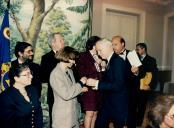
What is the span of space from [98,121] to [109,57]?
82cm

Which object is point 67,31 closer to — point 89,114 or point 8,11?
point 8,11

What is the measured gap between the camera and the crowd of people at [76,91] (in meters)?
3.20

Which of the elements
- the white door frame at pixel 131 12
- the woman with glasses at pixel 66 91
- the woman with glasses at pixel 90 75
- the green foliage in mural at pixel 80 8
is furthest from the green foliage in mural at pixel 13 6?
the white door frame at pixel 131 12

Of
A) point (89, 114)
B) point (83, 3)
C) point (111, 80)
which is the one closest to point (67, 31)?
point (83, 3)

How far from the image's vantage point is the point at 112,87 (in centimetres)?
377

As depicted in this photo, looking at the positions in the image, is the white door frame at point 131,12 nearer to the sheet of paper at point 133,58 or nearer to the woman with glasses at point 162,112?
the sheet of paper at point 133,58

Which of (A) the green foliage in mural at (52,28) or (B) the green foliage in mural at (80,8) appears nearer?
(A) the green foliage in mural at (52,28)

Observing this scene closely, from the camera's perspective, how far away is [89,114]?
14.8 feet

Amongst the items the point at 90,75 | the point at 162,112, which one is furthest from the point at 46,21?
the point at 162,112

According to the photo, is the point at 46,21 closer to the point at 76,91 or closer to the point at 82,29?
the point at 82,29

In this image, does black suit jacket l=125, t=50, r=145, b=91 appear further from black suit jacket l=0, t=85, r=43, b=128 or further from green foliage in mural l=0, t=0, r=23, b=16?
green foliage in mural l=0, t=0, r=23, b=16

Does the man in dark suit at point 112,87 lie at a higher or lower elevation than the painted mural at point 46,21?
lower

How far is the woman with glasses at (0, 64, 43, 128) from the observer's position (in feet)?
10.5

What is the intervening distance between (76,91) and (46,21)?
7.94 ft
